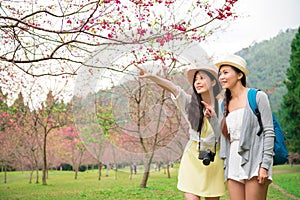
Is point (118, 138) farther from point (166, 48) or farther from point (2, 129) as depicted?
point (2, 129)

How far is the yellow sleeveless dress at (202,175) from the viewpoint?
247cm

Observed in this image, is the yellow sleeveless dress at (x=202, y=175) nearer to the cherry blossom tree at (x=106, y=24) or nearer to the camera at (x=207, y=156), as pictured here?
the camera at (x=207, y=156)

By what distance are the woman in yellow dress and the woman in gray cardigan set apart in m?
0.10

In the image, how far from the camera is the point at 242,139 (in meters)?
2.19

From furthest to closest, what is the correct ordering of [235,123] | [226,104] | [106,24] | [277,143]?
[106,24]
[226,104]
[235,123]
[277,143]

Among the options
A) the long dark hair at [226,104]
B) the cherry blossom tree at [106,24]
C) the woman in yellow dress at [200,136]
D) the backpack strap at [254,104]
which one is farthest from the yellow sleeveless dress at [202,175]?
A: the cherry blossom tree at [106,24]

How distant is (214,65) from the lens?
2.55 m

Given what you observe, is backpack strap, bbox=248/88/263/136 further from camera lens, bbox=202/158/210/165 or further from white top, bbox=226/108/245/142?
camera lens, bbox=202/158/210/165

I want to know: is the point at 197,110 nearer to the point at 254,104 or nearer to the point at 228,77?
the point at 228,77

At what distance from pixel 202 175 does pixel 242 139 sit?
42 cm

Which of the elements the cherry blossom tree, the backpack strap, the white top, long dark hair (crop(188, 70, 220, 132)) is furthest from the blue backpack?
the cherry blossom tree

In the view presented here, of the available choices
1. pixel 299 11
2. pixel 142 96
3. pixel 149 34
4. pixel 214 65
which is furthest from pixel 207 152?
pixel 299 11

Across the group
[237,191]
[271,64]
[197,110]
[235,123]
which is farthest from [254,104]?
[271,64]

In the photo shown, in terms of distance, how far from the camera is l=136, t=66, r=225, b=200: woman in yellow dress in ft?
8.02
